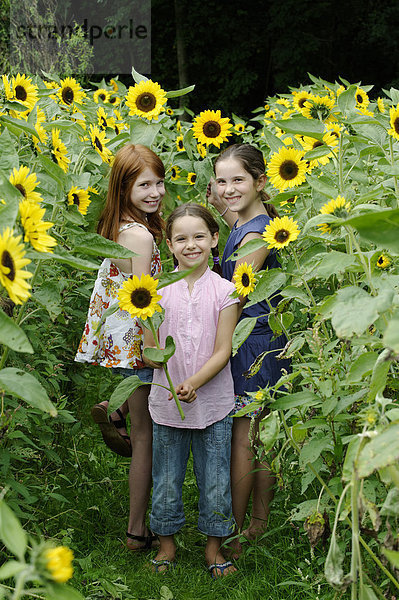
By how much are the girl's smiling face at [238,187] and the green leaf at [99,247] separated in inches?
57.5

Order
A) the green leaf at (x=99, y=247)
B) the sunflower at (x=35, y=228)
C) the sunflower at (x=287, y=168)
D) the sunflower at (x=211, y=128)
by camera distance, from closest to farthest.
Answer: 1. the sunflower at (x=35, y=228)
2. the green leaf at (x=99, y=247)
3. the sunflower at (x=287, y=168)
4. the sunflower at (x=211, y=128)

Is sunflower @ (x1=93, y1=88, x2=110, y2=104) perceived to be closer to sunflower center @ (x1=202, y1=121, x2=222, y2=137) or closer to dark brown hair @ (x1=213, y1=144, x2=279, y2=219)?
sunflower center @ (x1=202, y1=121, x2=222, y2=137)

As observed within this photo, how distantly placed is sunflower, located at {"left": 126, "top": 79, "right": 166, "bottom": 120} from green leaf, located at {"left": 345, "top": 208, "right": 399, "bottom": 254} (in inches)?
87.9

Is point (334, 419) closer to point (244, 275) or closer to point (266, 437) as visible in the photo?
point (266, 437)

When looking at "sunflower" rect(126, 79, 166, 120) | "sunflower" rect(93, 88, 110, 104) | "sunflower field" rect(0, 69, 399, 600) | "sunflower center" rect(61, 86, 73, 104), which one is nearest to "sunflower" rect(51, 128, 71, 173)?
"sunflower field" rect(0, 69, 399, 600)

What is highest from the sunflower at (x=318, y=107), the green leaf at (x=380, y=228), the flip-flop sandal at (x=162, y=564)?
the sunflower at (x=318, y=107)

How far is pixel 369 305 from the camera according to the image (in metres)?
1.21

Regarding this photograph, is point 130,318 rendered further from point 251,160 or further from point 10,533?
point 10,533

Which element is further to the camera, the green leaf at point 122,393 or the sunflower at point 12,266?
the green leaf at point 122,393

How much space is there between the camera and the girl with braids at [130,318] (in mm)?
2723

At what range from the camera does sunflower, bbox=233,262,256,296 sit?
7.54ft

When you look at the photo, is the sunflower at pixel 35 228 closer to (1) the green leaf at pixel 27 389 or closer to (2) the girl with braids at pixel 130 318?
(1) the green leaf at pixel 27 389

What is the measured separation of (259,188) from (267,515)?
48.6 inches

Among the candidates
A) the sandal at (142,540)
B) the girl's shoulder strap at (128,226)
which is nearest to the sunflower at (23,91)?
the girl's shoulder strap at (128,226)
